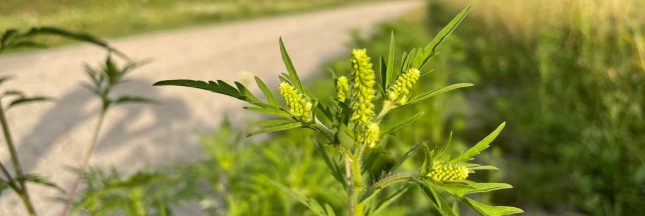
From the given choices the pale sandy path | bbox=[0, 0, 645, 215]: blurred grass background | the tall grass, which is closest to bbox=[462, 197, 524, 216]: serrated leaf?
bbox=[0, 0, 645, 215]: blurred grass background

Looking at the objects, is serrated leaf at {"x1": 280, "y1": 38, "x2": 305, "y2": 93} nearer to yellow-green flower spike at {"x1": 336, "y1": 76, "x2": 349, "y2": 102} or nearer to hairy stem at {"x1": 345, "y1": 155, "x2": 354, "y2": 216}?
yellow-green flower spike at {"x1": 336, "y1": 76, "x2": 349, "y2": 102}

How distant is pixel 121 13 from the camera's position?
10.5 m

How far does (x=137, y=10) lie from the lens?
1131 centimetres

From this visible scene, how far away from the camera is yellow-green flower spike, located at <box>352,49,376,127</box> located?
2.54 ft

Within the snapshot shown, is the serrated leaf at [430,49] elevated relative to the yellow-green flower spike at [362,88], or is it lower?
elevated

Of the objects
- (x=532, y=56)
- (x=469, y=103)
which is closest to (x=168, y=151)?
(x=469, y=103)

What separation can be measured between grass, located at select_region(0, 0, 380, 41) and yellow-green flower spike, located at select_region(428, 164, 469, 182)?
319 inches

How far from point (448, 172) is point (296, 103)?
0.88 ft

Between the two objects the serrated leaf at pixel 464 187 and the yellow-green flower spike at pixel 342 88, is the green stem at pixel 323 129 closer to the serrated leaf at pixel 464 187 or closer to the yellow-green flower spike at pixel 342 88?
the yellow-green flower spike at pixel 342 88

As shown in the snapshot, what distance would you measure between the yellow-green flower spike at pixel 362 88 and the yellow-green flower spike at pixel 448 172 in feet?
0.44

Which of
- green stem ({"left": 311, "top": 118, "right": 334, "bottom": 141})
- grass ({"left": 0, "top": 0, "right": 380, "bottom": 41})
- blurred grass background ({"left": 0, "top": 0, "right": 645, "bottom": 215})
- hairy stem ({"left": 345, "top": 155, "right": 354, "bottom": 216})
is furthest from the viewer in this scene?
grass ({"left": 0, "top": 0, "right": 380, "bottom": 41})

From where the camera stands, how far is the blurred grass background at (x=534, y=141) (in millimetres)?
2299

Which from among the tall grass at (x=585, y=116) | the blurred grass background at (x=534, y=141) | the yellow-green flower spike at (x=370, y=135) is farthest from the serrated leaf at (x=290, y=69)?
the tall grass at (x=585, y=116)

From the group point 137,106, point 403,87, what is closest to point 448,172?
point 403,87
